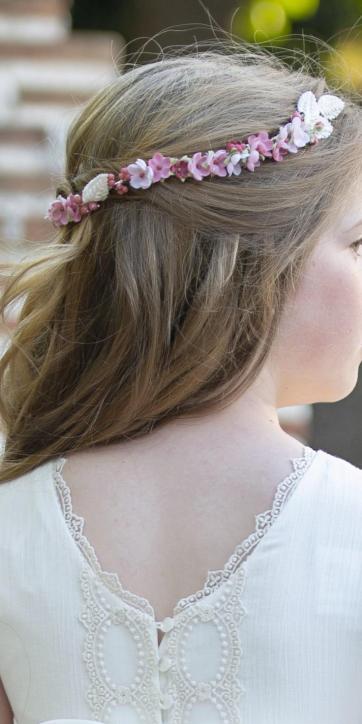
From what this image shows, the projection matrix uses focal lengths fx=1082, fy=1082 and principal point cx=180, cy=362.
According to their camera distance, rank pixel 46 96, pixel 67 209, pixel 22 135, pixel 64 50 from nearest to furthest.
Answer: pixel 67 209 < pixel 22 135 < pixel 64 50 < pixel 46 96

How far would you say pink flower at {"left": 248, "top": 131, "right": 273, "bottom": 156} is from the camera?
1.45 m

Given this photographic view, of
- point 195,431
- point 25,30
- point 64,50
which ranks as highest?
point 25,30

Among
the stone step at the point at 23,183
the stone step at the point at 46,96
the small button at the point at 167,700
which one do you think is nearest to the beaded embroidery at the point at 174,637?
the small button at the point at 167,700

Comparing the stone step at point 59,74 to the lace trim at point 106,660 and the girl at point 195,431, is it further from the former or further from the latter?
the lace trim at point 106,660

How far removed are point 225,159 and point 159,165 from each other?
9 centimetres

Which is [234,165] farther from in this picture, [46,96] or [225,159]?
[46,96]

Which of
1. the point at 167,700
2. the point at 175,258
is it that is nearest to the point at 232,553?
the point at 167,700

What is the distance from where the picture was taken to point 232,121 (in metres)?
1.48

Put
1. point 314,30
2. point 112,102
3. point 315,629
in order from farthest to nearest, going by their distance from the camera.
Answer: point 314,30 < point 112,102 < point 315,629

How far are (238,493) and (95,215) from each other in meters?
0.46

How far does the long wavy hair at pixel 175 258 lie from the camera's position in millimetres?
1430

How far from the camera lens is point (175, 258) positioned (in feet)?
4.73

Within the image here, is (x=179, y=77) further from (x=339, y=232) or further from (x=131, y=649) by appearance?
(x=131, y=649)

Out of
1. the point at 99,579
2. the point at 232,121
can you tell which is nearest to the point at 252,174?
the point at 232,121
